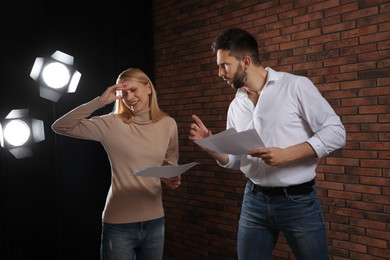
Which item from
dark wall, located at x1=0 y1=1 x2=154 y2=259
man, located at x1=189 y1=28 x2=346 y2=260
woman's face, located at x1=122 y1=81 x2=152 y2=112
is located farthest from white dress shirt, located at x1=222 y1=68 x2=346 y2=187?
dark wall, located at x1=0 y1=1 x2=154 y2=259

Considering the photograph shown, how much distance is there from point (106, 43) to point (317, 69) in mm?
2214

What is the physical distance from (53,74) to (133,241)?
1750mm

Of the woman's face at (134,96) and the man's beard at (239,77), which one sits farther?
the woman's face at (134,96)

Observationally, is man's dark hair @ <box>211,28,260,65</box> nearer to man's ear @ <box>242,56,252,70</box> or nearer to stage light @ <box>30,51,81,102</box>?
man's ear @ <box>242,56,252,70</box>

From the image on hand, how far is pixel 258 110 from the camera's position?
191 cm

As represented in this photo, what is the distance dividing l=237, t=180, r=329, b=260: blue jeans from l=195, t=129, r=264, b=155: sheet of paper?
269mm

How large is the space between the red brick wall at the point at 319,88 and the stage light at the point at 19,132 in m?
1.67

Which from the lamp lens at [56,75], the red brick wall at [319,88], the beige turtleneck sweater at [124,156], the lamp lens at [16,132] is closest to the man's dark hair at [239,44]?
the beige turtleneck sweater at [124,156]

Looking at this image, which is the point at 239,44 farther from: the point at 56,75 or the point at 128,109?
the point at 56,75

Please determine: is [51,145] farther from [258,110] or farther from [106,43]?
[258,110]

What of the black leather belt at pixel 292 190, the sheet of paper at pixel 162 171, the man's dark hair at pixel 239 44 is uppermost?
the man's dark hair at pixel 239 44

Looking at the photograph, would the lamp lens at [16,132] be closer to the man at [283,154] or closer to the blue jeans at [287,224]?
the man at [283,154]

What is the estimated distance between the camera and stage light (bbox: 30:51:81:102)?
318 centimetres

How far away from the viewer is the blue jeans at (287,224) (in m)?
1.77
